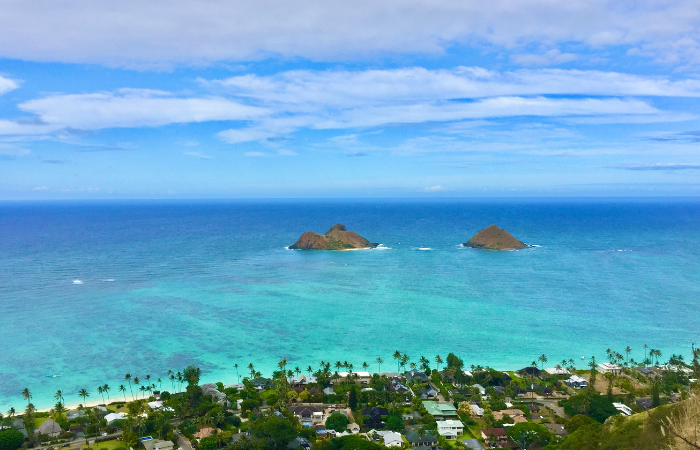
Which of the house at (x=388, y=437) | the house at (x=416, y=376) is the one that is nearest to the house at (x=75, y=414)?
the house at (x=388, y=437)

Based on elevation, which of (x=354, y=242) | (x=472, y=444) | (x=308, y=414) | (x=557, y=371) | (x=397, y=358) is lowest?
(x=472, y=444)

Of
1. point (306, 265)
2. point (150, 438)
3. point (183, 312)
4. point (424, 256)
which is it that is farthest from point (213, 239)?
point (150, 438)

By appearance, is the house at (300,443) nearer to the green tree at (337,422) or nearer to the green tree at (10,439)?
the green tree at (337,422)

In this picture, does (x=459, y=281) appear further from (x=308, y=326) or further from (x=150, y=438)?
(x=150, y=438)

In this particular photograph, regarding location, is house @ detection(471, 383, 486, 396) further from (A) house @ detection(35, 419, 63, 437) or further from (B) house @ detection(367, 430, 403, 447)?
(A) house @ detection(35, 419, 63, 437)

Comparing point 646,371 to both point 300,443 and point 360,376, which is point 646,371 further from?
point 300,443

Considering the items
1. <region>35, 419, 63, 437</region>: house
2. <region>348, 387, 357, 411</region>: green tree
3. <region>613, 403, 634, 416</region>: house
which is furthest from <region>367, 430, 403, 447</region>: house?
<region>35, 419, 63, 437</region>: house

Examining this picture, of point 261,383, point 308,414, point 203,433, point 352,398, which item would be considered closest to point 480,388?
point 352,398
